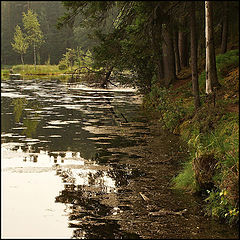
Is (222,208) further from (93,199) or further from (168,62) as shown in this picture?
(168,62)

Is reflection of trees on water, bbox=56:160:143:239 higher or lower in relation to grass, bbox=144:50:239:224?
lower

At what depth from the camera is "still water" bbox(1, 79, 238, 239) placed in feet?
21.7

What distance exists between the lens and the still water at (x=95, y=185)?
6.63m

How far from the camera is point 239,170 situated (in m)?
6.50

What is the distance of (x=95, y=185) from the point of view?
8.97m

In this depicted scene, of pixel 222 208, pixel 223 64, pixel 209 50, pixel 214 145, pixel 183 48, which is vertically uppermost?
pixel 183 48

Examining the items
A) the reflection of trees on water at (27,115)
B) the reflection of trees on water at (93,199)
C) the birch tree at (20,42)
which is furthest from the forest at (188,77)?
the birch tree at (20,42)

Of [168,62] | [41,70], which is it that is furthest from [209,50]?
[41,70]

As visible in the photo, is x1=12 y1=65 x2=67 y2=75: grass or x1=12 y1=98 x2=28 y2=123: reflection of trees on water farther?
x1=12 y1=65 x2=67 y2=75: grass

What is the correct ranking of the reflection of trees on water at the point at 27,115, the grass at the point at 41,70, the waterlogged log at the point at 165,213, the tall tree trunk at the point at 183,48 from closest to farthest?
the waterlogged log at the point at 165,213, the reflection of trees on water at the point at 27,115, the tall tree trunk at the point at 183,48, the grass at the point at 41,70

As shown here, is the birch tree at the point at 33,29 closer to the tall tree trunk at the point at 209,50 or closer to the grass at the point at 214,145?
the grass at the point at 214,145

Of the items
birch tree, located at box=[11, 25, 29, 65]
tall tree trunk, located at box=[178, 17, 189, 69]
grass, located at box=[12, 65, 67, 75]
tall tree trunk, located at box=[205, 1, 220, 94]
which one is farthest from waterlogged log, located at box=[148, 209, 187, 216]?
birch tree, located at box=[11, 25, 29, 65]

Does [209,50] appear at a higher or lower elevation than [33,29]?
lower

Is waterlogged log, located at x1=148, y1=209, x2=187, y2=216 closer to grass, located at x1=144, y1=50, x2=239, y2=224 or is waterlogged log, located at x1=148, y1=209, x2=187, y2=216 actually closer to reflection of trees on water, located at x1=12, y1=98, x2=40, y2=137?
grass, located at x1=144, y1=50, x2=239, y2=224
